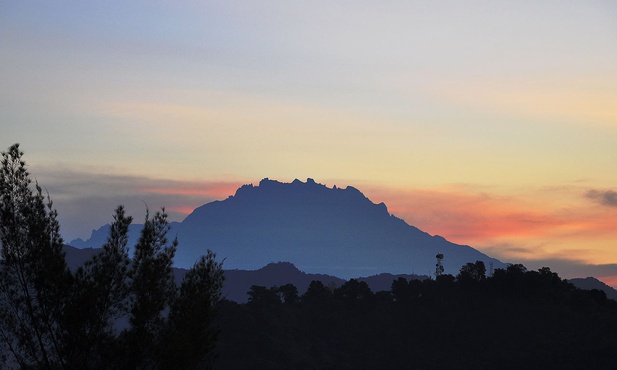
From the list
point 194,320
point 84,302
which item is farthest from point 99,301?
point 194,320

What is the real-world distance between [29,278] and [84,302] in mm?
2533

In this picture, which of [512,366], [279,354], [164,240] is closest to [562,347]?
[512,366]

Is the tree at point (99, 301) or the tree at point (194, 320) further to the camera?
the tree at point (194, 320)

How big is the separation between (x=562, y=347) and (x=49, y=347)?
165330 millimetres

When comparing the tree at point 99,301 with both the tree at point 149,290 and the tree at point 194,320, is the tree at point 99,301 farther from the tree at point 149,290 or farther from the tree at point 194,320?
the tree at point 194,320

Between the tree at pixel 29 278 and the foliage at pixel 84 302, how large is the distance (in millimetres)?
40

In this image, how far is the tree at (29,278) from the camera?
33312mm

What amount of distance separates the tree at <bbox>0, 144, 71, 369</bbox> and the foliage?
4cm

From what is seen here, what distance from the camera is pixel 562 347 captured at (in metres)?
182

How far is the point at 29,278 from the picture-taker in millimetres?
33875

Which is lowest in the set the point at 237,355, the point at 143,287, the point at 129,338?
the point at 237,355

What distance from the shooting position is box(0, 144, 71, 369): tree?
1312 inches

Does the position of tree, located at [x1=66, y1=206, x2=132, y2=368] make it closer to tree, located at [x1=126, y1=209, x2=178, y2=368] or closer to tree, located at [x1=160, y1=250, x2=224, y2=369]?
tree, located at [x1=126, y1=209, x2=178, y2=368]

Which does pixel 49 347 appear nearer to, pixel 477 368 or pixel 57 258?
pixel 57 258
